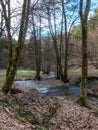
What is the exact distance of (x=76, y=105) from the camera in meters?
11.9

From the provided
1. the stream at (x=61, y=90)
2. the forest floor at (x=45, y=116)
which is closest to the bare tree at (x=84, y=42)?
the forest floor at (x=45, y=116)

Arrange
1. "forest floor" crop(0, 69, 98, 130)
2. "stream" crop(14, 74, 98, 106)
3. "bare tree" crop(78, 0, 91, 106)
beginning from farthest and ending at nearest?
1. "stream" crop(14, 74, 98, 106)
2. "bare tree" crop(78, 0, 91, 106)
3. "forest floor" crop(0, 69, 98, 130)

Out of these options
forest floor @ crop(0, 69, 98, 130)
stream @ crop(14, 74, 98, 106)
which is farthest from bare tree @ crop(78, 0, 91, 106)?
stream @ crop(14, 74, 98, 106)

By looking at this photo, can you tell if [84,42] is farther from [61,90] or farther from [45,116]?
[61,90]

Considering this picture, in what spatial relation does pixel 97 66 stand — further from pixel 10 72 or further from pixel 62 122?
pixel 62 122

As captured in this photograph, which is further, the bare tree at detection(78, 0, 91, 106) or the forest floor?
the bare tree at detection(78, 0, 91, 106)

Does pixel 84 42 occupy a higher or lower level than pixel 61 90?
higher

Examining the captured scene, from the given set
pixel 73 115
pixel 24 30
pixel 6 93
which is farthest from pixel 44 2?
pixel 73 115

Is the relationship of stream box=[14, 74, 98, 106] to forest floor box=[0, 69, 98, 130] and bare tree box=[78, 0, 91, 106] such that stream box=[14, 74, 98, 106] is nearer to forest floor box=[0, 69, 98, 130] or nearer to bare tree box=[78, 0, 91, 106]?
bare tree box=[78, 0, 91, 106]

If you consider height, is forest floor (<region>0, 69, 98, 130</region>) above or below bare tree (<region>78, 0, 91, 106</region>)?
below

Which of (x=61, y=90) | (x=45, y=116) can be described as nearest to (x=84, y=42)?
(x=45, y=116)

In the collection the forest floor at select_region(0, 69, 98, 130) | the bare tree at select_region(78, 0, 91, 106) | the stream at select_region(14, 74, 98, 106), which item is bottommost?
the stream at select_region(14, 74, 98, 106)

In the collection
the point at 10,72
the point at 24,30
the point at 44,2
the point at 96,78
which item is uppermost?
the point at 44,2

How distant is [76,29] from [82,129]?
21.0 m
